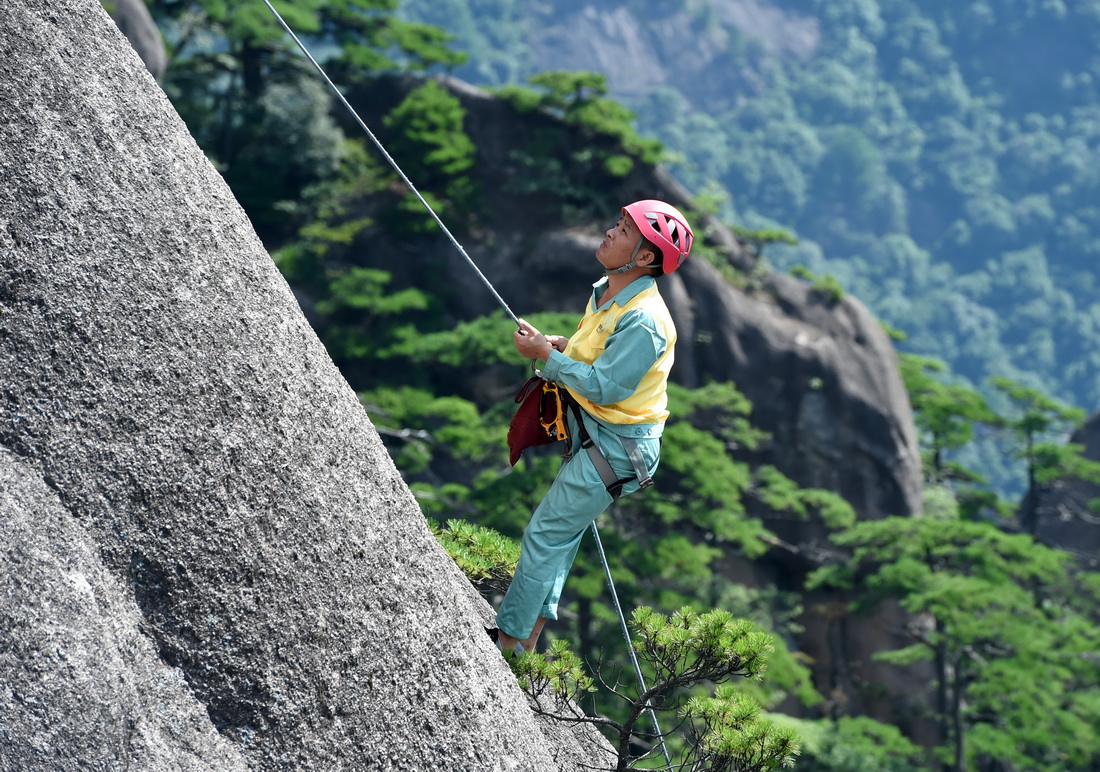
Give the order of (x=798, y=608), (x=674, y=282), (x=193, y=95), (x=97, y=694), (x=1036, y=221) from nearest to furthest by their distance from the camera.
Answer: (x=97, y=694) < (x=798, y=608) < (x=674, y=282) < (x=193, y=95) < (x=1036, y=221)

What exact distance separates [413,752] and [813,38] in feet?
400

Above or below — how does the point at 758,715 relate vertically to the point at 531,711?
above

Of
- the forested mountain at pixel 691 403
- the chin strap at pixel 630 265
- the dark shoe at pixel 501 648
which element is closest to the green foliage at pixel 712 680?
the dark shoe at pixel 501 648

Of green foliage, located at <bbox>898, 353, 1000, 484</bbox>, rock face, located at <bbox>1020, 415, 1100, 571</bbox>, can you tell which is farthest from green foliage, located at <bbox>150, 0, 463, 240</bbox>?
Answer: rock face, located at <bbox>1020, 415, 1100, 571</bbox>

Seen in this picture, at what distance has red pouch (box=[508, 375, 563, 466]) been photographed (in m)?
3.93

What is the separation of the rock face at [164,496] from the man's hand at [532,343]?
31.9 inches

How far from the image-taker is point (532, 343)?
12.5 ft

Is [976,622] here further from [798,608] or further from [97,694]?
[97,694]

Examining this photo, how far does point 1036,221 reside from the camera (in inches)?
3693

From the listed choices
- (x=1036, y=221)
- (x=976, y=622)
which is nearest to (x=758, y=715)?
(x=976, y=622)

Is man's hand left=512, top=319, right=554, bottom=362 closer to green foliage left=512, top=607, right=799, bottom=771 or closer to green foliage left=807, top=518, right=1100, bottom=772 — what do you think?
green foliage left=512, top=607, right=799, bottom=771

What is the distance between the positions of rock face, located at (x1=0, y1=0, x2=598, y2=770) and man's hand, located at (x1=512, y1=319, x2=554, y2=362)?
0.81 metres

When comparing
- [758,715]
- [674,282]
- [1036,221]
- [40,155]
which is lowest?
[758,715]

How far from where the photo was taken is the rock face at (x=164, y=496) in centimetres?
282
